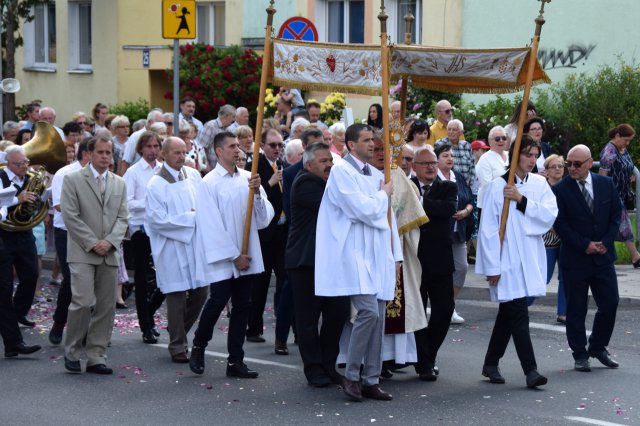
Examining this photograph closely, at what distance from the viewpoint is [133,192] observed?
12766mm

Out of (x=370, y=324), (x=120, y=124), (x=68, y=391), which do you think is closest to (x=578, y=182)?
(x=370, y=324)

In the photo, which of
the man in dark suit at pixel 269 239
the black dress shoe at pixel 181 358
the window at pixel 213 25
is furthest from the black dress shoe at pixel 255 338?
the window at pixel 213 25

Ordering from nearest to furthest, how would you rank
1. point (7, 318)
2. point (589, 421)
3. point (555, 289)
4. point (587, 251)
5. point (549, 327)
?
point (589, 421), point (587, 251), point (7, 318), point (549, 327), point (555, 289)

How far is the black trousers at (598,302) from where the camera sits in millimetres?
10773

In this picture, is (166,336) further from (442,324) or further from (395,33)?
(395,33)

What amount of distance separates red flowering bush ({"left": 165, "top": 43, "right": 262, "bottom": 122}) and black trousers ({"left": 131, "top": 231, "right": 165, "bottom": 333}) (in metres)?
13.0

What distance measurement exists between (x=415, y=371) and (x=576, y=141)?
1020 centimetres

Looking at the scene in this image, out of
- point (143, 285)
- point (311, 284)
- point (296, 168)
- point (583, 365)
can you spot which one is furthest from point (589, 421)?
point (143, 285)

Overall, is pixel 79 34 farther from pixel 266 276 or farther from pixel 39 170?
pixel 266 276

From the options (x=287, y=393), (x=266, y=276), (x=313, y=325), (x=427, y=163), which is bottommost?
(x=287, y=393)

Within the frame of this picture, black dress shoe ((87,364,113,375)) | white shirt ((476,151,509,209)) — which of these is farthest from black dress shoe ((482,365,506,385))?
white shirt ((476,151,509,209))

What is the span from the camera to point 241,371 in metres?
10.4

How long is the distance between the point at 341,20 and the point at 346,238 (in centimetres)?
1627

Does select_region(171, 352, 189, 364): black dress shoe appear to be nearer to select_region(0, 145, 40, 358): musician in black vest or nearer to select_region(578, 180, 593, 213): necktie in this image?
select_region(0, 145, 40, 358): musician in black vest
